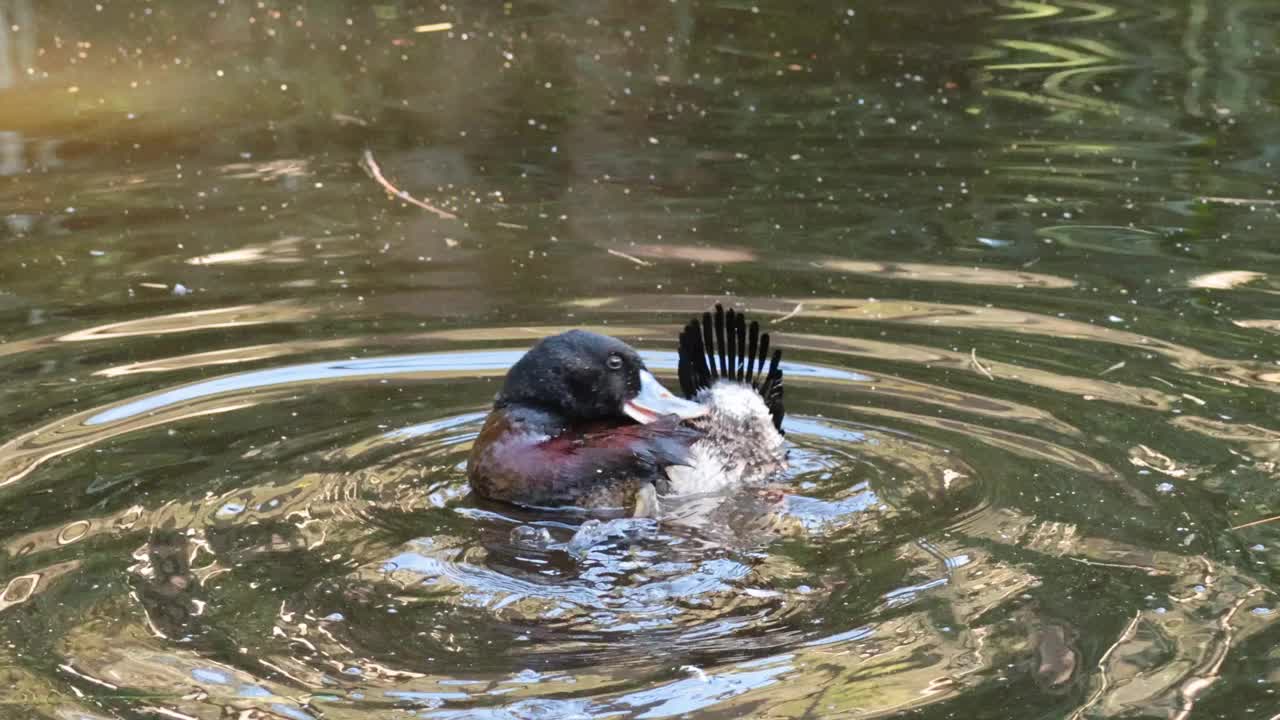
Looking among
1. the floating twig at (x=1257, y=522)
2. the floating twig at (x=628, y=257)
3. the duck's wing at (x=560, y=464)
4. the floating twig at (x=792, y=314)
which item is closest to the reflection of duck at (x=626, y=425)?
the duck's wing at (x=560, y=464)

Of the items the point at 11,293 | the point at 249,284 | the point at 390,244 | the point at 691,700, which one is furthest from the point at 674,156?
the point at 691,700

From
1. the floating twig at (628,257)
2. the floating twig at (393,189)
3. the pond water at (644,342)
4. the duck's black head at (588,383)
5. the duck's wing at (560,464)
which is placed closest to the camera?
the pond water at (644,342)

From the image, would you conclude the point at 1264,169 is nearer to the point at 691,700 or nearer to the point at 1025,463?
the point at 1025,463

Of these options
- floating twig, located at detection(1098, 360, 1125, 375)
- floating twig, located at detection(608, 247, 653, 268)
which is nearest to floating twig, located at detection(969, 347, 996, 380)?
floating twig, located at detection(1098, 360, 1125, 375)

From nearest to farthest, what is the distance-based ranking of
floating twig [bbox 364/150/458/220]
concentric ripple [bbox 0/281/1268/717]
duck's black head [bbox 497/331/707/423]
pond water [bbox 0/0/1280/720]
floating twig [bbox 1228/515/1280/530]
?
1. concentric ripple [bbox 0/281/1268/717]
2. pond water [bbox 0/0/1280/720]
3. floating twig [bbox 1228/515/1280/530]
4. duck's black head [bbox 497/331/707/423]
5. floating twig [bbox 364/150/458/220]

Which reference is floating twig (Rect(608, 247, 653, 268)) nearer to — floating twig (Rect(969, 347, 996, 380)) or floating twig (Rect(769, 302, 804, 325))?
floating twig (Rect(769, 302, 804, 325))

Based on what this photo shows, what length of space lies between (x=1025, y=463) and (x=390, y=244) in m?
3.67

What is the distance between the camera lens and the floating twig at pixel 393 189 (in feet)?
27.8

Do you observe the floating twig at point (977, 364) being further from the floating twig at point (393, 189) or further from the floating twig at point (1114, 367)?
the floating twig at point (393, 189)

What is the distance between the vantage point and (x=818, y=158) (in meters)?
9.29

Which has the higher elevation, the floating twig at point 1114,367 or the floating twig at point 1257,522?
the floating twig at point 1114,367

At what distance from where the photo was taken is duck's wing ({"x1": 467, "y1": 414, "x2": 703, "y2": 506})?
17.0 feet

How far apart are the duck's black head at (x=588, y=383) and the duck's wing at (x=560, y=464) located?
0.63 ft

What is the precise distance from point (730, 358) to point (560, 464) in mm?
613
